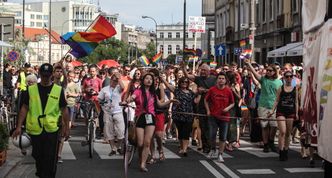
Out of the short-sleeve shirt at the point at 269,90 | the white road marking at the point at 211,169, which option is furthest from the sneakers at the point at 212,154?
the short-sleeve shirt at the point at 269,90

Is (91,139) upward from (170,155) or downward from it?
upward

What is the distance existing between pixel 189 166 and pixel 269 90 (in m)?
2.89

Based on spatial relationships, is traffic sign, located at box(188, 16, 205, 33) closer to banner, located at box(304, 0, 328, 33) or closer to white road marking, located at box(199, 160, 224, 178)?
white road marking, located at box(199, 160, 224, 178)

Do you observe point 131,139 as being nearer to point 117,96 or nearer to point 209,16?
point 117,96

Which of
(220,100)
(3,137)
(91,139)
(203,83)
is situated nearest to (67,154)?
(91,139)

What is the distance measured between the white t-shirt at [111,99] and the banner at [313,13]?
6.57m

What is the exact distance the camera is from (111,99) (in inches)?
534

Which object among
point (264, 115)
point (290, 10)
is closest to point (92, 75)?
point (264, 115)

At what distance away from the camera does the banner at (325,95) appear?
5.75 m

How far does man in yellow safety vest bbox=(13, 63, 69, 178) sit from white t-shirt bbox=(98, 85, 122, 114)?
5059 millimetres

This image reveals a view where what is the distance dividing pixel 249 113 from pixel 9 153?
6923mm

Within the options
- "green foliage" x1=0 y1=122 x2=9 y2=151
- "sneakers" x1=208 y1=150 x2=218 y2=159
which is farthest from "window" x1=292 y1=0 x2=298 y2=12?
"green foliage" x1=0 y1=122 x2=9 y2=151

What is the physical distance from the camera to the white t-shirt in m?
13.6

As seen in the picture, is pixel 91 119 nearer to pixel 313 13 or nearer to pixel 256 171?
pixel 256 171
